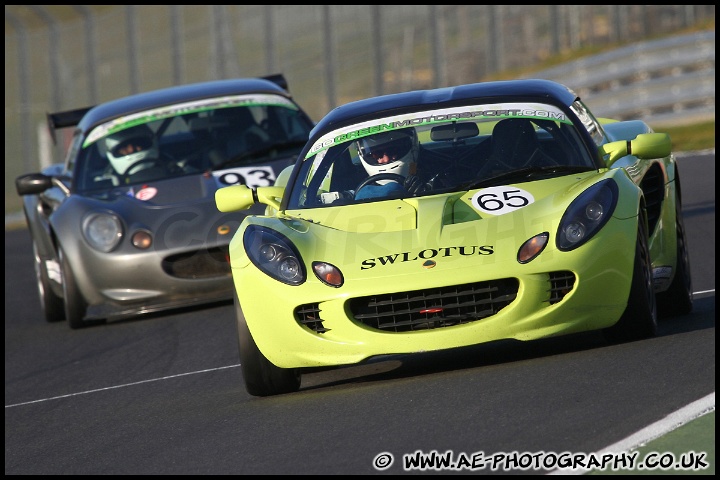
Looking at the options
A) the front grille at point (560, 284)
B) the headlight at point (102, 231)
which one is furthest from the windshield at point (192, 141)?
the front grille at point (560, 284)

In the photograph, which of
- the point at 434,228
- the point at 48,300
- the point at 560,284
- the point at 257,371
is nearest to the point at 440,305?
the point at 434,228

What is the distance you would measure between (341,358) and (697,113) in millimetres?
14247

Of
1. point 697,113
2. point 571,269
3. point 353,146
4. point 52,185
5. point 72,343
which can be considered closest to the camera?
point 571,269

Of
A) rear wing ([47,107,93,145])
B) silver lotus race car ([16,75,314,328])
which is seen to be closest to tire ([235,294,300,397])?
silver lotus race car ([16,75,314,328])

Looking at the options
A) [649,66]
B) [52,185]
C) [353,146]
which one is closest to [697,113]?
[649,66]

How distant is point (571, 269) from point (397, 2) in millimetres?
17878

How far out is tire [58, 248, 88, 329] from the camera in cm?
1025

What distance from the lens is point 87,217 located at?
1027cm

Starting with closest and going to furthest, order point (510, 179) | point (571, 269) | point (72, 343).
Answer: point (571, 269)
point (510, 179)
point (72, 343)

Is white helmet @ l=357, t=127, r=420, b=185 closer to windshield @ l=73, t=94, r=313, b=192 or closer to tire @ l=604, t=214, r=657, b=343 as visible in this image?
tire @ l=604, t=214, r=657, b=343

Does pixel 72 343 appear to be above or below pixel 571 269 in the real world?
below

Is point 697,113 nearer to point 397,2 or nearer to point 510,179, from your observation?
point 397,2

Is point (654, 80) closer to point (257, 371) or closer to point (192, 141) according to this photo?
point (192, 141)

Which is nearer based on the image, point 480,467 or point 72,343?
point 480,467
